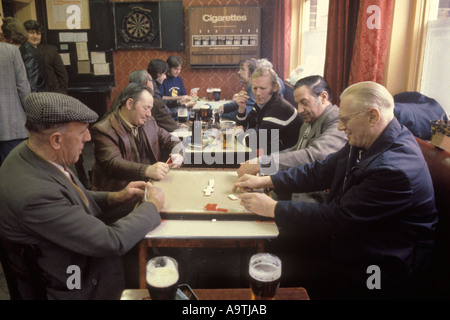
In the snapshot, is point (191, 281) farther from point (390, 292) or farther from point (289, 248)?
point (390, 292)

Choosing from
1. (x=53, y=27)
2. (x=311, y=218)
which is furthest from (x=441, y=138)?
(x=53, y=27)

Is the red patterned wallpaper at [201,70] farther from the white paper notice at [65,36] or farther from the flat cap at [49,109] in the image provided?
the flat cap at [49,109]

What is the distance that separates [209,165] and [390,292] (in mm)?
1752

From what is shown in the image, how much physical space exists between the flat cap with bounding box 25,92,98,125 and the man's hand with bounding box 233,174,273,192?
3.05ft

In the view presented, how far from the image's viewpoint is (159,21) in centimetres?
688

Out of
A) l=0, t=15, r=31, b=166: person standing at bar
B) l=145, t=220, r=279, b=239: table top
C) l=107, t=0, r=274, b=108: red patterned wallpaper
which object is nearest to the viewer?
l=145, t=220, r=279, b=239: table top

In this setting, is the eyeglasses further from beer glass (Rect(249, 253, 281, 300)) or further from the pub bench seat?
beer glass (Rect(249, 253, 281, 300))

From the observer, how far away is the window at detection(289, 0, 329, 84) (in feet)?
16.3

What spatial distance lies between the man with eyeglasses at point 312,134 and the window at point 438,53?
733 mm

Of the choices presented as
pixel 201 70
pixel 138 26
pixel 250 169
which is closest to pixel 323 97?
pixel 250 169

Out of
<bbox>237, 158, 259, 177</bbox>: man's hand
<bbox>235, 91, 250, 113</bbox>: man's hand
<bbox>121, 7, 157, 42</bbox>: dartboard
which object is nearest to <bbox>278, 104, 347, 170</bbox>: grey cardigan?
<bbox>237, 158, 259, 177</bbox>: man's hand

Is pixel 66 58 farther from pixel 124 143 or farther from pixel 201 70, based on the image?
pixel 124 143

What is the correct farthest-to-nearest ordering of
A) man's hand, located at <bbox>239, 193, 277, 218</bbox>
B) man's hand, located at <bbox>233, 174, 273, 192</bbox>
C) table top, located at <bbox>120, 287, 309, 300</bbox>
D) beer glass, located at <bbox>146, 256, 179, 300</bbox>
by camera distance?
man's hand, located at <bbox>233, 174, 273, 192</bbox>, man's hand, located at <bbox>239, 193, 277, 218</bbox>, table top, located at <bbox>120, 287, 309, 300</bbox>, beer glass, located at <bbox>146, 256, 179, 300</bbox>

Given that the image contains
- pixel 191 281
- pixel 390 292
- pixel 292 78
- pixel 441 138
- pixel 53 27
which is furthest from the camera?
pixel 53 27
